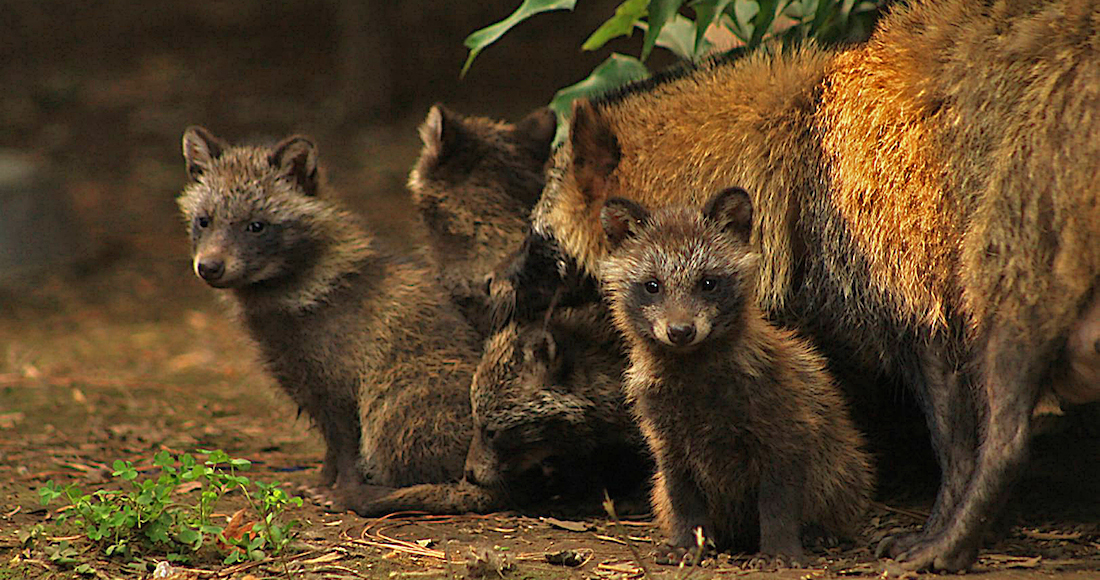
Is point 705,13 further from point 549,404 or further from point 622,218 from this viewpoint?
point 549,404

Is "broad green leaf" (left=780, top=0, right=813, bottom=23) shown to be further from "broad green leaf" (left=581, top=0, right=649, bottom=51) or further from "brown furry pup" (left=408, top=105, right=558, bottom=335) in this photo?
"brown furry pup" (left=408, top=105, right=558, bottom=335)

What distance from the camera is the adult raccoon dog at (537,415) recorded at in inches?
206

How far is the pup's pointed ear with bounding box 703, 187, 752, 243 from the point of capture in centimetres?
428

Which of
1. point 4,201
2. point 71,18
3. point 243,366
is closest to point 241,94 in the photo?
point 71,18

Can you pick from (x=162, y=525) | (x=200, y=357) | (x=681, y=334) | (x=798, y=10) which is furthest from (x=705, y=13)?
(x=200, y=357)

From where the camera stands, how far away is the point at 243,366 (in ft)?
28.1

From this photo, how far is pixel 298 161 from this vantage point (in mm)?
5672

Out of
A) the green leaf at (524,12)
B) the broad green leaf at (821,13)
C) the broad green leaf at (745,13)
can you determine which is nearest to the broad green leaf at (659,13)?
the green leaf at (524,12)

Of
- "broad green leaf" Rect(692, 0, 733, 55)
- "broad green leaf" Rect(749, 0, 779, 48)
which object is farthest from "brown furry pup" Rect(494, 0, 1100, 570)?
"broad green leaf" Rect(749, 0, 779, 48)

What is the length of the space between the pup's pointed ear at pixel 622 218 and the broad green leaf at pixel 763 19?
142 centimetres

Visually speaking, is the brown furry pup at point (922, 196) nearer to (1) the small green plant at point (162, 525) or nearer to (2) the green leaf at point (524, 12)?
(2) the green leaf at point (524, 12)

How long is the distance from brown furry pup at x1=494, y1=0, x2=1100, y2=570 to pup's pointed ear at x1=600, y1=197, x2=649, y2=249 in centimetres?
61

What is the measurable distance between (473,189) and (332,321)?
1.02 m

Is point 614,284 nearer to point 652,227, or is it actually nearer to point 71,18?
point 652,227
